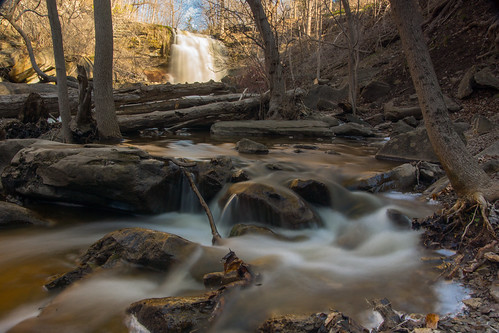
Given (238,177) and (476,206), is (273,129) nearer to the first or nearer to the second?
(238,177)

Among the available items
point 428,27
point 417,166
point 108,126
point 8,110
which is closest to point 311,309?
point 417,166

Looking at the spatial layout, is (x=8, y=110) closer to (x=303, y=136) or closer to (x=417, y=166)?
(x=303, y=136)

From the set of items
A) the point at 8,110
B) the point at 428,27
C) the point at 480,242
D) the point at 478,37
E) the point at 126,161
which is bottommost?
the point at 480,242

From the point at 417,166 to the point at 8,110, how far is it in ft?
36.8

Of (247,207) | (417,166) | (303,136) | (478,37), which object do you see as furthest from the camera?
(478,37)

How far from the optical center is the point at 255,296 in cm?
291

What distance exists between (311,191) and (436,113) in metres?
2.09

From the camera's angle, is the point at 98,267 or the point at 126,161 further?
the point at 126,161

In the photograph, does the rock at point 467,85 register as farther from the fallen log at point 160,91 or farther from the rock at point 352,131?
the fallen log at point 160,91

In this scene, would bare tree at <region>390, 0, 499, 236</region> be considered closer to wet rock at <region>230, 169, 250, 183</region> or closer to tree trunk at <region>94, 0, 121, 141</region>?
wet rock at <region>230, 169, 250, 183</region>

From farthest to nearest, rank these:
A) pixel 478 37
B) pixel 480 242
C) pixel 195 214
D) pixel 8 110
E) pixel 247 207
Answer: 1. pixel 478 37
2. pixel 8 110
3. pixel 195 214
4. pixel 247 207
5. pixel 480 242

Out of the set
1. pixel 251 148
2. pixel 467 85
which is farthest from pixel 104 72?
pixel 467 85

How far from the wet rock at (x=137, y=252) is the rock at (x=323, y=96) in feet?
43.6

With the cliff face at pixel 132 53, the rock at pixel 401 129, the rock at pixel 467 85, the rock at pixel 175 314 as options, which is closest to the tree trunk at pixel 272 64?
the rock at pixel 401 129
